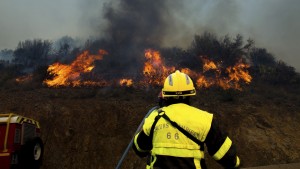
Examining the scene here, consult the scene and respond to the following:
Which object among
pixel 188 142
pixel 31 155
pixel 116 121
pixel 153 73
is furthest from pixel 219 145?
pixel 153 73

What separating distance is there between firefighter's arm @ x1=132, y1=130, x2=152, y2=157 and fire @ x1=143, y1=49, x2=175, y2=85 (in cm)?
1667

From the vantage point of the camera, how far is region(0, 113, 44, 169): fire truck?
7.70 m

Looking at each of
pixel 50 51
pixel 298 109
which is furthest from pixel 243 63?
pixel 50 51

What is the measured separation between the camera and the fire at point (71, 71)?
19.9 m

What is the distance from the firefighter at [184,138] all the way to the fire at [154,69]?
1695cm

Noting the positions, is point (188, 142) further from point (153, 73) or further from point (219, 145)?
point (153, 73)

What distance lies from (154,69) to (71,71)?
5.39 meters

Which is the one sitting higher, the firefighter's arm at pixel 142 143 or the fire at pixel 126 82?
the fire at pixel 126 82

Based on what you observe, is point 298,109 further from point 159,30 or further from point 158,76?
point 159,30

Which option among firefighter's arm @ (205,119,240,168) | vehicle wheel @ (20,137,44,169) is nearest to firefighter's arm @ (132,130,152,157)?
firefighter's arm @ (205,119,240,168)

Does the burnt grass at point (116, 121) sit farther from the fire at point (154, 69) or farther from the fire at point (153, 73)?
the fire at point (154, 69)

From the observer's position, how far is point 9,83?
2131cm

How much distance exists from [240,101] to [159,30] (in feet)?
39.6

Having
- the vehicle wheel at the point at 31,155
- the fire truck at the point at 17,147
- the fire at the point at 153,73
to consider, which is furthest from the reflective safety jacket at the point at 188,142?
the fire at the point at 153,73
